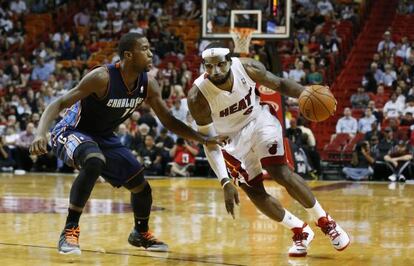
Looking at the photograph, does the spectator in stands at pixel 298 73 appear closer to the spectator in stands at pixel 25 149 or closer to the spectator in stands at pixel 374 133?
the spectator in stands at pixel 374 133

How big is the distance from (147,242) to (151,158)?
1054 cm

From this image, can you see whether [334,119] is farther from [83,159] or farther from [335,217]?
[83,159]

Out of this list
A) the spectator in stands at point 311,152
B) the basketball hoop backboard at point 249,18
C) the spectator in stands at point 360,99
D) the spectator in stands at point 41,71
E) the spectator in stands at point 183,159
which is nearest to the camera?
the basketball hoop backboard at point 249,18

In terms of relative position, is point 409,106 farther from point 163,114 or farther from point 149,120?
point 163,114

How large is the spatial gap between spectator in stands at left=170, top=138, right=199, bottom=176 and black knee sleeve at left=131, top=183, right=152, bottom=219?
397 inches

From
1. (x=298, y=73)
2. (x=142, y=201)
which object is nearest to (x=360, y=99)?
(x=298, y=73)

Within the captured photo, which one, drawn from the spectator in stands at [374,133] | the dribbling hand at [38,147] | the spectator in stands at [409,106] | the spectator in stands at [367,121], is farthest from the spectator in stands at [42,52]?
the dribbling hand at [38,147]

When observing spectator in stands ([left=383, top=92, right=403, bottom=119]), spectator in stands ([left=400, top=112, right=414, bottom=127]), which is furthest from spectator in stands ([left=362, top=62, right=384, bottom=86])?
spectator in stands ([left=400, top=112, right=414, bottom=127])

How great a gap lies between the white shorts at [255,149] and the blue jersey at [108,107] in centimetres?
88

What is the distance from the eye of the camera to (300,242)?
652cm

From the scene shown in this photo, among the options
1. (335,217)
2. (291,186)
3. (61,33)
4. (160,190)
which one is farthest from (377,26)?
(291,186)

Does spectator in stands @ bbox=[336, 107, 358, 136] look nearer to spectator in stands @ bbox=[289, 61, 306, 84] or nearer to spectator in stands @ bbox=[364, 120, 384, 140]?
spectator in stands @ bbox=[364, 120, 384, 140]

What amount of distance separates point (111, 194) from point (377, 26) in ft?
41.0

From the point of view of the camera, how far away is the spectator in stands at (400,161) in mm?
15664
